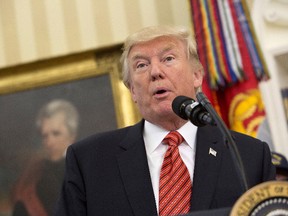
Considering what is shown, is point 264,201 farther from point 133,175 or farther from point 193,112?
point 133,175

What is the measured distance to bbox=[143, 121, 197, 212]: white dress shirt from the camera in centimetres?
186

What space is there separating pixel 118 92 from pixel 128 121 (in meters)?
0.25

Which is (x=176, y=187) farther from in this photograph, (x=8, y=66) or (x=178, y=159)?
(x=8, y=66)

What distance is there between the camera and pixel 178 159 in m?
1.85

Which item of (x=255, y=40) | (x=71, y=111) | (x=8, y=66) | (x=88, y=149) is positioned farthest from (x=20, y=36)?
(x=88, y=149)

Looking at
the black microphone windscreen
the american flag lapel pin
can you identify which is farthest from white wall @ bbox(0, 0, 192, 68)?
the black microphone windscreen

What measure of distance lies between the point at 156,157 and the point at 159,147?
1.7 inches

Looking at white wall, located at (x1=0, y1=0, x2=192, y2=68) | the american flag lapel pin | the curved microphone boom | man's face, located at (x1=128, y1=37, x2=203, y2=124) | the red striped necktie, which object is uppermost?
white wall, located at (x1=0, y1=0, x2=192, y2=68)

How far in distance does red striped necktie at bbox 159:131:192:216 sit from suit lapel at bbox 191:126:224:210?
0.04 m

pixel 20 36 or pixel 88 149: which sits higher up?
pixel 20 36

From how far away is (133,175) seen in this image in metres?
1.85

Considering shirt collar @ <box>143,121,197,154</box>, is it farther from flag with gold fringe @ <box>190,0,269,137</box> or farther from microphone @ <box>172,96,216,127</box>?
flag with gold fringe @ <box>190,0,269,137</box>

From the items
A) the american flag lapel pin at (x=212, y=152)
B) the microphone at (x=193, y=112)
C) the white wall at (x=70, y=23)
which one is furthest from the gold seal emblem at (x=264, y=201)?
the white wall at (x=70, y=23)

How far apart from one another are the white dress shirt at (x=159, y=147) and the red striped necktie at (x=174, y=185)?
0.03 metres
